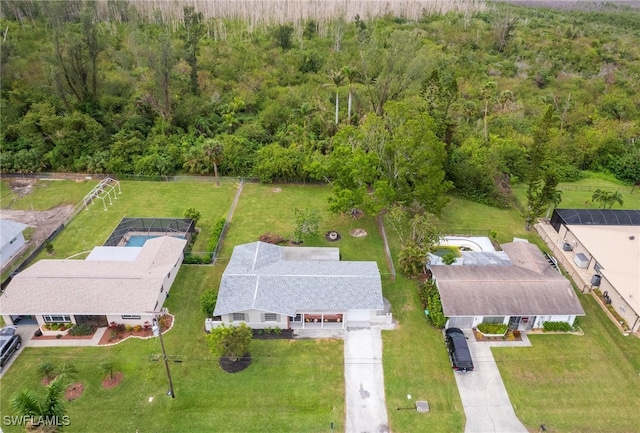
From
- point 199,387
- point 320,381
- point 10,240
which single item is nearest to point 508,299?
point 320,381

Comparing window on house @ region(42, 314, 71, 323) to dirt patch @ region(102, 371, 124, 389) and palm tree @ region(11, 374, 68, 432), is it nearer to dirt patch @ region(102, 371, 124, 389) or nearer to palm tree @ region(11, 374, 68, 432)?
dirt patch @ region(102, 371, 124, 389)

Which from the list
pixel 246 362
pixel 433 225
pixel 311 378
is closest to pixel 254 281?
pixel 246 362

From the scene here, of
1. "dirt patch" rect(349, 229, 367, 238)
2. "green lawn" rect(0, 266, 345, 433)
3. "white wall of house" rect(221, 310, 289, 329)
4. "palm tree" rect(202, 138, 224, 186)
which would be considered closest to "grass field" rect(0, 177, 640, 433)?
"green lawn" rect(0, 266, 345, 433)

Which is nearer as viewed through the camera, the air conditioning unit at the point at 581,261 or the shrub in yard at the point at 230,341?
the shrub in yard at the point at 230,341

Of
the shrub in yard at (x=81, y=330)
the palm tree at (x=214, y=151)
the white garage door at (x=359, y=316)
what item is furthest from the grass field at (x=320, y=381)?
the palm tree at (x=214, y=151)

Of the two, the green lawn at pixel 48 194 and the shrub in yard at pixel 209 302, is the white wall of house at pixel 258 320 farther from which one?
the green lawn at pixel 48 194

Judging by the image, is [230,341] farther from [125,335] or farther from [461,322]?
[461,322]
